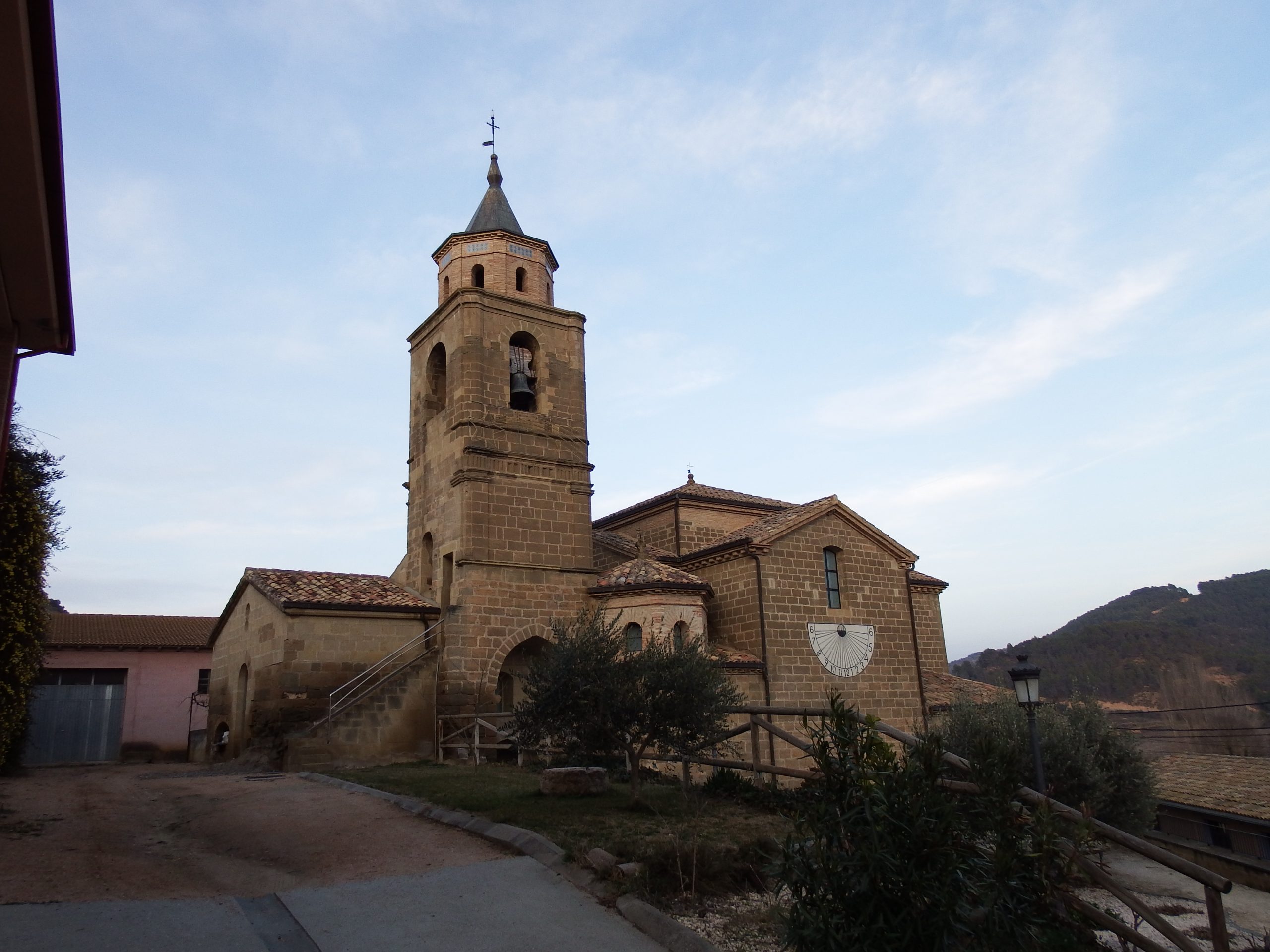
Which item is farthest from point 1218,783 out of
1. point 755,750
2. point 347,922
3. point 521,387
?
point 347,922

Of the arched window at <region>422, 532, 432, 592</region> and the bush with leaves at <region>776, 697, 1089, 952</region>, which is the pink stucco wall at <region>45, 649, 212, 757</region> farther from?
the bush with leaves at <region>776, 697, 1089, 952</region>

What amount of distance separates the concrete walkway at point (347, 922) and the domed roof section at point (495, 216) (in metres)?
17.6

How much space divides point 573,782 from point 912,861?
663cm

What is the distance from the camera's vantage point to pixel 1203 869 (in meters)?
5.33

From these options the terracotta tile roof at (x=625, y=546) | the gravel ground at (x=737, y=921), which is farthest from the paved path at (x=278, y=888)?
the terracotta tile roof at (x=625, y=546)

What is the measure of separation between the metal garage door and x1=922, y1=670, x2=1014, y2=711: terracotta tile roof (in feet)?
79.8

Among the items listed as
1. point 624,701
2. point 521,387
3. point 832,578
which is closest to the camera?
point 624,701

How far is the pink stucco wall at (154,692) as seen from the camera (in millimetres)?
26859

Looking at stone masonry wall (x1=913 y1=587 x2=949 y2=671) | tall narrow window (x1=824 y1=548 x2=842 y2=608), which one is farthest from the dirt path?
stone masonry wall (x1=913 y1=587 x2=949 y2=671)

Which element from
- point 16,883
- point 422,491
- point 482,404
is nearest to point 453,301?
point 482,404

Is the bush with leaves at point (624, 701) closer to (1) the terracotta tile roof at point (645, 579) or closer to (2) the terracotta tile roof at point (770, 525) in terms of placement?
(1) the terracotta tile roof at point (645, 579)

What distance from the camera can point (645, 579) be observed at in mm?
19344

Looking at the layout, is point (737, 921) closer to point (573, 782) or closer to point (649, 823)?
point (649, 823)

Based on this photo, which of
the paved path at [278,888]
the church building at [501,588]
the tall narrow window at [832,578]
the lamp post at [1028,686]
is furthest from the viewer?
the tall narrow window at [832,578]
